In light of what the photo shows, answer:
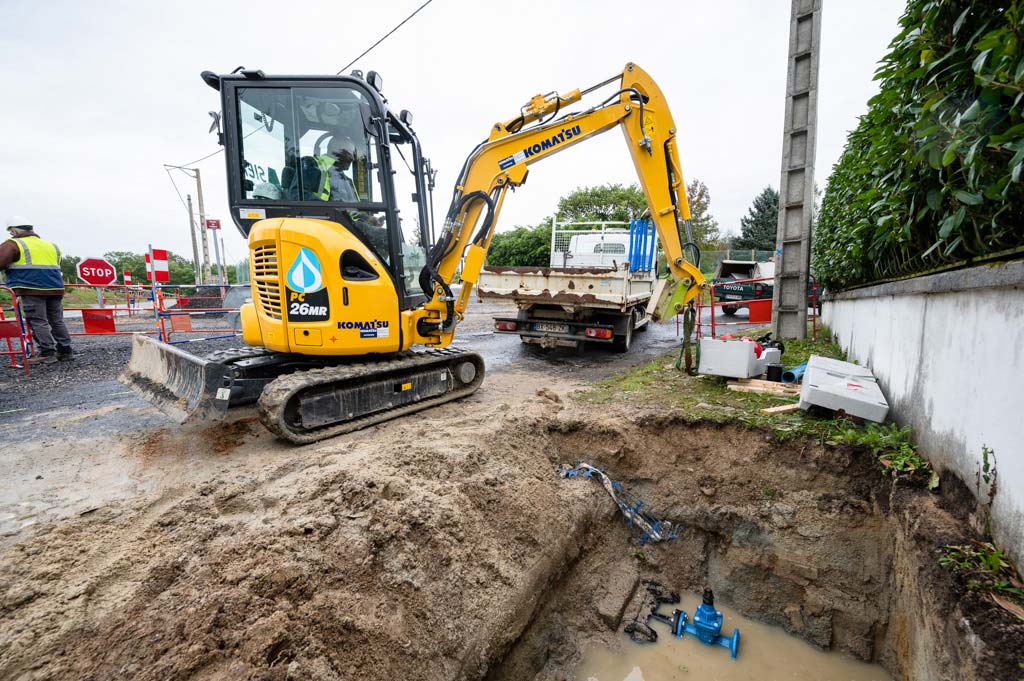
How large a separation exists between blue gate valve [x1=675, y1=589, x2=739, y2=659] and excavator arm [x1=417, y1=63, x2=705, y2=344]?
12.2 feet

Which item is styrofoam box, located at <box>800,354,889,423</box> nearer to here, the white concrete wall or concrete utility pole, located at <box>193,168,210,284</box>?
the white concrete wall

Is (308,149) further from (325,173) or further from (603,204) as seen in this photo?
(603,204)

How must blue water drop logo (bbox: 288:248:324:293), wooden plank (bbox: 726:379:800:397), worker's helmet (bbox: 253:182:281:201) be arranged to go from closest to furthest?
1. blue water drop logo (bbox: 288:248:324:293)
2. worker's helmet (bbox: 253:182:281:201)
3. wooden plank (bbox: 726:379:800:397)

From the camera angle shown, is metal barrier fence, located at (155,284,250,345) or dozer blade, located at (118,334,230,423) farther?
metal barrier fence, located at (155,284,250,345)

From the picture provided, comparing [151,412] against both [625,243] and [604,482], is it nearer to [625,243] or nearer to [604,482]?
[604,482]

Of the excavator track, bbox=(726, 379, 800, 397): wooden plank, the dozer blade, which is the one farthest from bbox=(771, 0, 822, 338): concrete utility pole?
the dozer blade

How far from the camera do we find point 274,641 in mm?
2045

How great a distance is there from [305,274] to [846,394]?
4.80 m

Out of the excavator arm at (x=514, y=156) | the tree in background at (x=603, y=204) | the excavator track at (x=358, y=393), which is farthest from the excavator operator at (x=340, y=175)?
the tree in background at (x=603, y=204)

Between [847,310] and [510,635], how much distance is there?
6.51m

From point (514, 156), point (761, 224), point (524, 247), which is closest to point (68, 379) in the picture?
point (514, 156)

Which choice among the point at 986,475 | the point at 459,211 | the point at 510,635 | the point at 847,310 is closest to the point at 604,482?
the point at 510,635

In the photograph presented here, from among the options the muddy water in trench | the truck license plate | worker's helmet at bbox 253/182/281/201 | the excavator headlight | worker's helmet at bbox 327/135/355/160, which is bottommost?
the muddy water in trench

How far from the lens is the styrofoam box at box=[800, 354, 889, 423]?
375 cm
